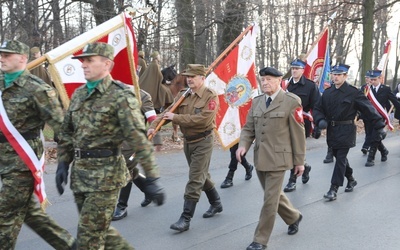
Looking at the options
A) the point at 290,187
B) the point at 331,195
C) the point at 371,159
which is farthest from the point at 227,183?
the point at 371,159

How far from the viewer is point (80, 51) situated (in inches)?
224

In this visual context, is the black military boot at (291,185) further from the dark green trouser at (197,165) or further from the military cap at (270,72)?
the military cap at (270,72)

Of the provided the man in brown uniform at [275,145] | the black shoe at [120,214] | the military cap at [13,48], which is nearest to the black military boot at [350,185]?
the man in brown uniform at [275,145]

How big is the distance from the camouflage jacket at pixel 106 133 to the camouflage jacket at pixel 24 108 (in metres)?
0.45

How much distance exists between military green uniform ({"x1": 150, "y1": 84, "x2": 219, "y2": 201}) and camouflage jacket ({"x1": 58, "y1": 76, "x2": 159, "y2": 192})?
2.10 meters

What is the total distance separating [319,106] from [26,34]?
13.8 metres

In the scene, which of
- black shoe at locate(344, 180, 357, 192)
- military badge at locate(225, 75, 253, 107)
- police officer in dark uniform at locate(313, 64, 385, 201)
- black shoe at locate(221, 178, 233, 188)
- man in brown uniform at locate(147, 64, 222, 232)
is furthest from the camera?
black shoe at locate(221, 178, 233, 188)

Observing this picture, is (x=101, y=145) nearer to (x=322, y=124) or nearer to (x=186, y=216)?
(x=186, y=216)

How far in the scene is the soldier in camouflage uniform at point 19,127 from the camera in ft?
14.5

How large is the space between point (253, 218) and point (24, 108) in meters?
3.26

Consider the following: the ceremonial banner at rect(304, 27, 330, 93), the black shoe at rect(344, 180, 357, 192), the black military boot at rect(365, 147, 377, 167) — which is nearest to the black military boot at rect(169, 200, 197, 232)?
the black shoe at rect(344, 180, 357, 192)

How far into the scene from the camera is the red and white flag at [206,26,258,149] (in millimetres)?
8148

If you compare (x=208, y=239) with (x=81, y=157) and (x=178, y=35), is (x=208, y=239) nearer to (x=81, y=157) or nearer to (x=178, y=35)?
(x=81, y=157)

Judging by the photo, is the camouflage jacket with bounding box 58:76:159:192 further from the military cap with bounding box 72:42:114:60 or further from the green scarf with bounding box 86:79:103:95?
the military cap with bounding box 72:42:114:60
